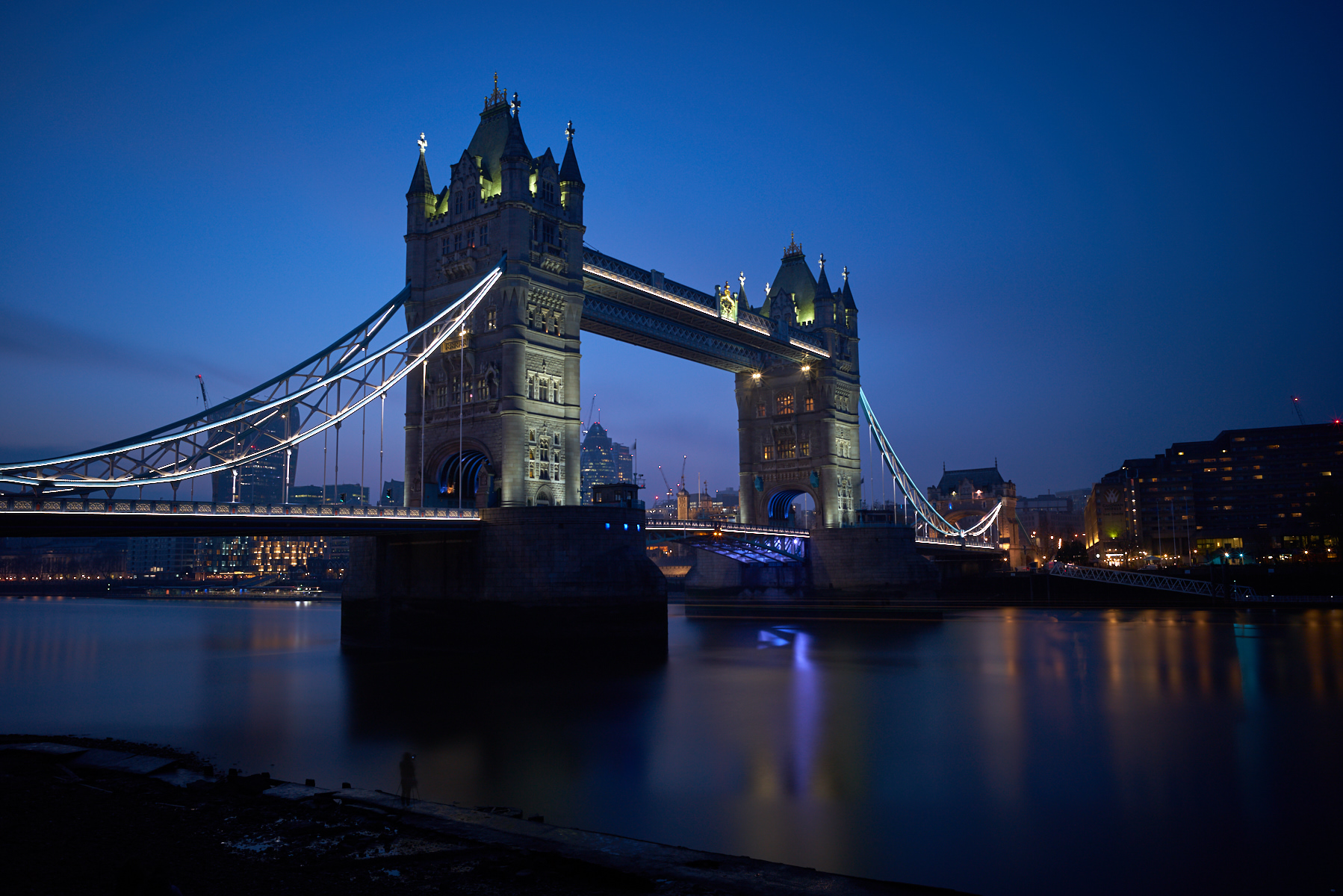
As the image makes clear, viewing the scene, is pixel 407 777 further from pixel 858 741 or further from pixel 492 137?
pixel 492 137

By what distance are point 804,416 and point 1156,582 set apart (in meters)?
30.4

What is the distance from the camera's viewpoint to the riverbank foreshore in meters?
9.65

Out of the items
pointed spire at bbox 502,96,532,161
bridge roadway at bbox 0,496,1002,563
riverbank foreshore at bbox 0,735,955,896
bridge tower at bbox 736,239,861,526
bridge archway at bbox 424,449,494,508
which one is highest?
pointed spire at bbox 502,96,532,161

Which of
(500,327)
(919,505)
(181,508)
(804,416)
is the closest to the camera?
(181,508)

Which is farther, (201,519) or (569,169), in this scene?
(569,169)

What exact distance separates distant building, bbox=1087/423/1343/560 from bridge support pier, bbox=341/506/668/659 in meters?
121

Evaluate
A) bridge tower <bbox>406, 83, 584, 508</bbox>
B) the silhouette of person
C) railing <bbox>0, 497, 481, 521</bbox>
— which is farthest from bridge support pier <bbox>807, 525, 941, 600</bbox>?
the silhouette of person

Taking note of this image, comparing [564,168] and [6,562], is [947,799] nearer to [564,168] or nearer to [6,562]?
[564,168]

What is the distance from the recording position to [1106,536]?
16362cm

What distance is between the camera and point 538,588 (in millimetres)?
33656

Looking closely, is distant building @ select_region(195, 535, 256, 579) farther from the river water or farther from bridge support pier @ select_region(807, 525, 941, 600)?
bridge support pier @ select_region(807, 525, 941, 600)

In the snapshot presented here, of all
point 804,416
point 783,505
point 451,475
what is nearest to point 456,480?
point 451,475

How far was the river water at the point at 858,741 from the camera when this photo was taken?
1307 cm

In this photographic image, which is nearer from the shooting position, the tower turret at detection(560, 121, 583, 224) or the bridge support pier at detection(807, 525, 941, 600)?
the tower turret at detection(560, 121, 583, 224)
